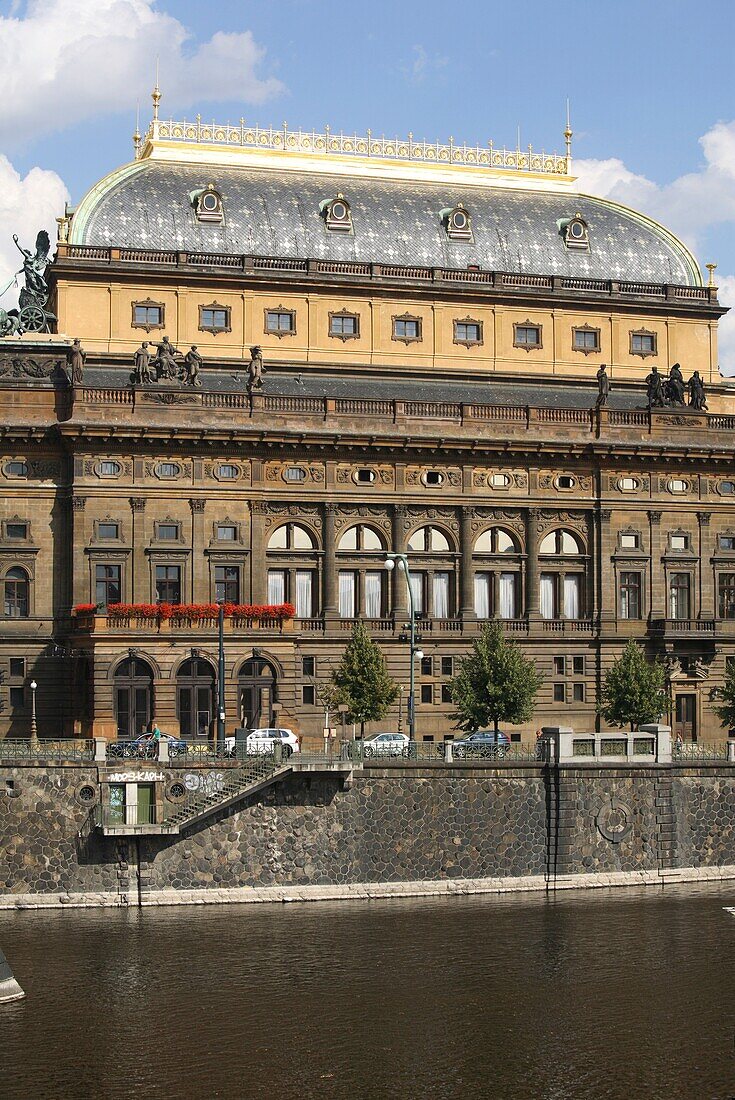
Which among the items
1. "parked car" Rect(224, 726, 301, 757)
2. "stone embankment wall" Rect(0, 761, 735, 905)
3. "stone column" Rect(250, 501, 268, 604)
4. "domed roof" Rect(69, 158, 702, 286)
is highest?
"domed roof" Rect(69, 158, 702, 286)

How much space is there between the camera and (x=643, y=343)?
115 metres

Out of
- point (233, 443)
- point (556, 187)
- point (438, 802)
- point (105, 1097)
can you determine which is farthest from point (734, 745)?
point (556, 187)

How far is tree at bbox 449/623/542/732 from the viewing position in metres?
93.5

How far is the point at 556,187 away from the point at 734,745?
47189mm

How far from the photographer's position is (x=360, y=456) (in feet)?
330

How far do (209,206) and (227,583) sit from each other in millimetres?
23374

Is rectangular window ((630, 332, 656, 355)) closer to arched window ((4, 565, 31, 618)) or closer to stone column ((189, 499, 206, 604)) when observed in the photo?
stone column ((189, 499, 206, 604))

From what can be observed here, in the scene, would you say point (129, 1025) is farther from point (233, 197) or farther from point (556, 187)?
point (556, 187)

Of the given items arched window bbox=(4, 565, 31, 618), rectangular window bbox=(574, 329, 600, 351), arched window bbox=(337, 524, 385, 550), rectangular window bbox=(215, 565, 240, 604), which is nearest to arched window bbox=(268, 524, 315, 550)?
arched window bbox=(337, 524, 385, 550)

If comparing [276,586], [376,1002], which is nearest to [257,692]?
[276,586]

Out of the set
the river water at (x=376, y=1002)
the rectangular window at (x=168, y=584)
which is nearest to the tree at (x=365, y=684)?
the rectangular window at (x=168, y=584)

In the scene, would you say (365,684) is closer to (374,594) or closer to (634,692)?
(374,594)

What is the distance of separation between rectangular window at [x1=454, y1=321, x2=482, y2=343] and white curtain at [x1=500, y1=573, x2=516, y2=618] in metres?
15.5

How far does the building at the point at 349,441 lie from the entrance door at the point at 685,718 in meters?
0.18
